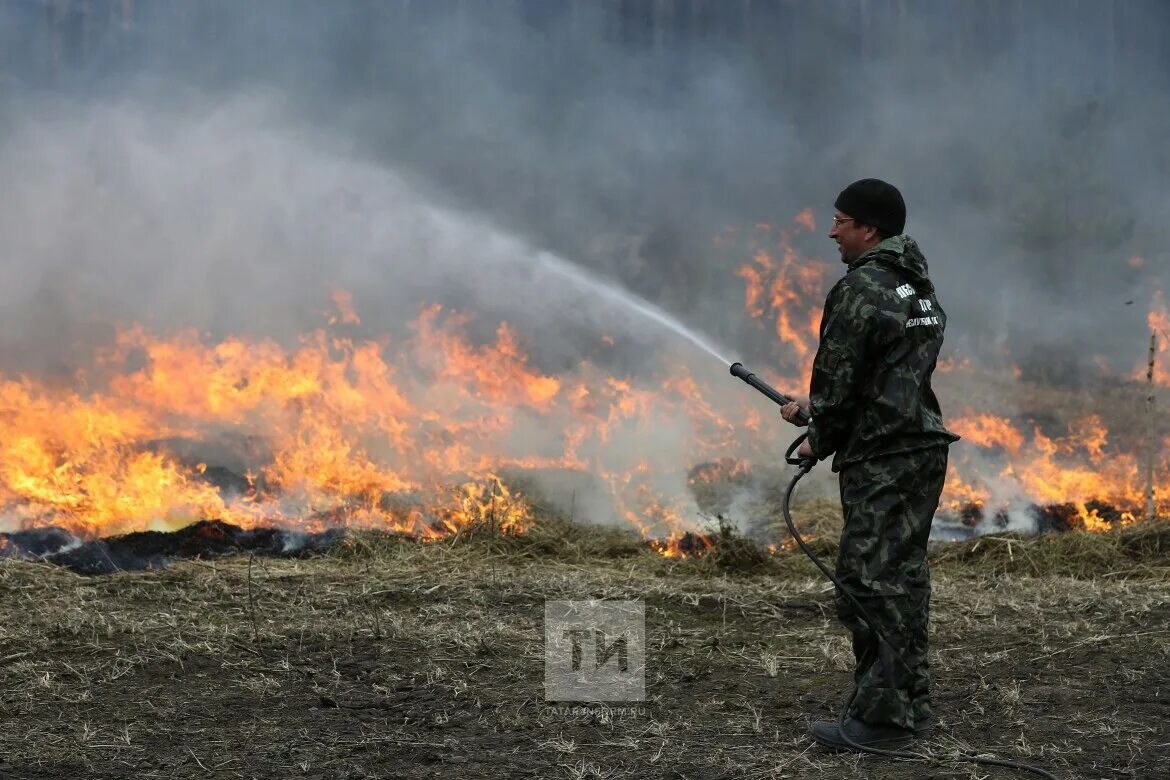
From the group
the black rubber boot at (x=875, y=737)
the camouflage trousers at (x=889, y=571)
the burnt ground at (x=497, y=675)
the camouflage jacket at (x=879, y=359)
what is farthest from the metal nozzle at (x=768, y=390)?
the burnt ground at (x=497, y=675)

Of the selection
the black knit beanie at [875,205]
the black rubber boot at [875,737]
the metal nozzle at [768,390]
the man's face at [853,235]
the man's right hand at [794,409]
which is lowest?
the black rubber boot at [875,737]

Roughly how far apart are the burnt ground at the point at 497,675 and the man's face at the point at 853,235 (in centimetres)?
204

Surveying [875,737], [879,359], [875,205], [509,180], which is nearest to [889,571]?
[875,737]

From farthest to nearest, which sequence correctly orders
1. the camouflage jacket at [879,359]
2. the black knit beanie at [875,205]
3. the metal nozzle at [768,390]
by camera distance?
the metal nozzle at [768,390] → the black knit beanie at [875,205] → the camouflage jacket at [879,359]

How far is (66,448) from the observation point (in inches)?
385

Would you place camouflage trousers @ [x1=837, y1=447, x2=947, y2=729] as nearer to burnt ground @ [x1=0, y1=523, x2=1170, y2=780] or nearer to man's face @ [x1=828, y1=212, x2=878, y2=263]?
burnt ground @ [x1=0, y1=523, x2=1170, y2=780]

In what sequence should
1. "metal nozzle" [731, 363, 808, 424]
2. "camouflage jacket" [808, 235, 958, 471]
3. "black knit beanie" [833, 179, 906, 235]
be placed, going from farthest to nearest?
"metal nozzle" [731, 363, 808, 424], "black knit beanie" [833, 179, 906, 235], "camouflage jacket" [808, 235, 958, 471]

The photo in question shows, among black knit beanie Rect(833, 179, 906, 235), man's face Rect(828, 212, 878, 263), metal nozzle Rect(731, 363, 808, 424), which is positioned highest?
black knit beanie Rect(833, 179, 906, 235)

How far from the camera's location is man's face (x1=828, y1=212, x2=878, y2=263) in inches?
171

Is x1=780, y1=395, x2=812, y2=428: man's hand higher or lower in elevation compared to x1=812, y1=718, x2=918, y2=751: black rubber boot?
higher

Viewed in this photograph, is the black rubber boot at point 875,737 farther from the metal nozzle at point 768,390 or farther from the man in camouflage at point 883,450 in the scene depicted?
the metal nozzle at point 768,390

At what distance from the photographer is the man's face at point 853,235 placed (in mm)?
4355

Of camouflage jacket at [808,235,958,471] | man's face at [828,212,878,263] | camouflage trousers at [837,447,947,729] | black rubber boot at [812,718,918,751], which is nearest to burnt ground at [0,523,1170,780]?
black rubber boot at [812,718,918,751]

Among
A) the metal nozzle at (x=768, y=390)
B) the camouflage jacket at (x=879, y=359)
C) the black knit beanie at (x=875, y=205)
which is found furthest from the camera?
Result: the metal nozzle at (x=768, y=390)
